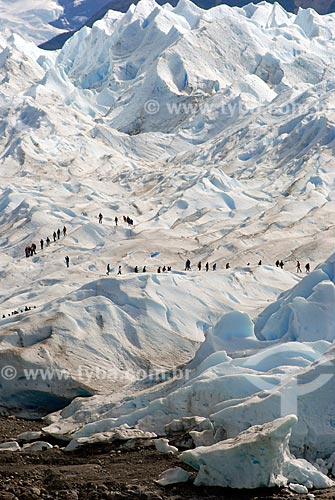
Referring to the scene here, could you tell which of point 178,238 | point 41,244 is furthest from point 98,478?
point 41,244

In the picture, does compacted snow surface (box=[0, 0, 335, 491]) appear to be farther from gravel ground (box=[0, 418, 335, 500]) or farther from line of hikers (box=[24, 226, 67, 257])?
line of hikers (box=[24, 226, 67, 257])

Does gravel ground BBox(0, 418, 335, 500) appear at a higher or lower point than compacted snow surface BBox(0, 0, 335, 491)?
higher

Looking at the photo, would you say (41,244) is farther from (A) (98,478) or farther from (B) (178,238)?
(A) (98,478)

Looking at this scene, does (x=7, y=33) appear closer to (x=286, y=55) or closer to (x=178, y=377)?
(x=286, y=55)

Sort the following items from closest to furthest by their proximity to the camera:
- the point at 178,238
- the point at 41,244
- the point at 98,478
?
the point at 98,478
the point at 178,238
the point at 41,244

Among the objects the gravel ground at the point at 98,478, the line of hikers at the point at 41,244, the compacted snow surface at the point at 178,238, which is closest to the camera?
the gravel ground at the point at 98,478

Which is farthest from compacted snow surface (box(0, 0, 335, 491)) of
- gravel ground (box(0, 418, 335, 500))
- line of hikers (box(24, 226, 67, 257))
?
line of hikers (box(24, 226, 67, 257))

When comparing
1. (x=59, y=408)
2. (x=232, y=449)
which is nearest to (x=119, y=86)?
(x=59, y=408)

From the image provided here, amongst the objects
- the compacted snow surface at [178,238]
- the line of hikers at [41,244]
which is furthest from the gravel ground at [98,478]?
the line of hikers at [41,244]

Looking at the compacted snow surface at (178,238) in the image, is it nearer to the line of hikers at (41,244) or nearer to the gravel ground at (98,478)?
the gravel ground at (98,478)
